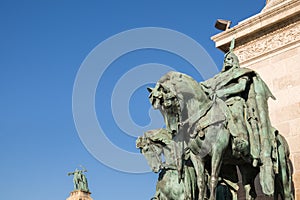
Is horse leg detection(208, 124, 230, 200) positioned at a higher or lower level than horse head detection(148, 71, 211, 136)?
lower

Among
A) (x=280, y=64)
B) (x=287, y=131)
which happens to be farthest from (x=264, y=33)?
(x=287, y=131)

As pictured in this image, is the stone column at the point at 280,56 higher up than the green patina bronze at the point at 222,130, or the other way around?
the stone column at the point at 280,56

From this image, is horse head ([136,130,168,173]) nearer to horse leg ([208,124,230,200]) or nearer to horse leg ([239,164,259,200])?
horse leg ([239,164,259,200])

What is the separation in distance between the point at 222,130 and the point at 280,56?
3.25 m

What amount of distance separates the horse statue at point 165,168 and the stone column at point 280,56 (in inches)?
80.9

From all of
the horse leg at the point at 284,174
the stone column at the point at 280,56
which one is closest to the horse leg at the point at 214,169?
the horse leg at the point at 284,174

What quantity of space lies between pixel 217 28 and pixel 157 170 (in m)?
3.76

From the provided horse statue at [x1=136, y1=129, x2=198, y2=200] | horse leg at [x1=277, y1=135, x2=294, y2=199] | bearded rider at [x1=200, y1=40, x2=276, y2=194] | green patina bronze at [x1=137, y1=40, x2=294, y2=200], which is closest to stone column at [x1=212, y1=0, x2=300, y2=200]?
horse leg at [x1=277, y1=135, x2=294, y2=199]

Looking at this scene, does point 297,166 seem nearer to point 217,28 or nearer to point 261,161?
point 261,161

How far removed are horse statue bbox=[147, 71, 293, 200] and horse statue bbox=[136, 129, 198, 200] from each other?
600 millimetres

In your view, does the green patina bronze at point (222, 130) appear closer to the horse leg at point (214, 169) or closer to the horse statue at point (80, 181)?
the horse leg at point (214, 169)

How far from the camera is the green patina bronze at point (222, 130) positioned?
6902mm

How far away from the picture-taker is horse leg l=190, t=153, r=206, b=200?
691cm

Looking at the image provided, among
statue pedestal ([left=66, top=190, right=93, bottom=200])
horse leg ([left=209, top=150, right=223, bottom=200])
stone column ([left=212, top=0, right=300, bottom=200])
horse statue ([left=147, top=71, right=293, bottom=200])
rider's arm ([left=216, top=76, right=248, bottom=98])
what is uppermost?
statue pedestal ([left=66, top=190, right=93, bottom=200])
